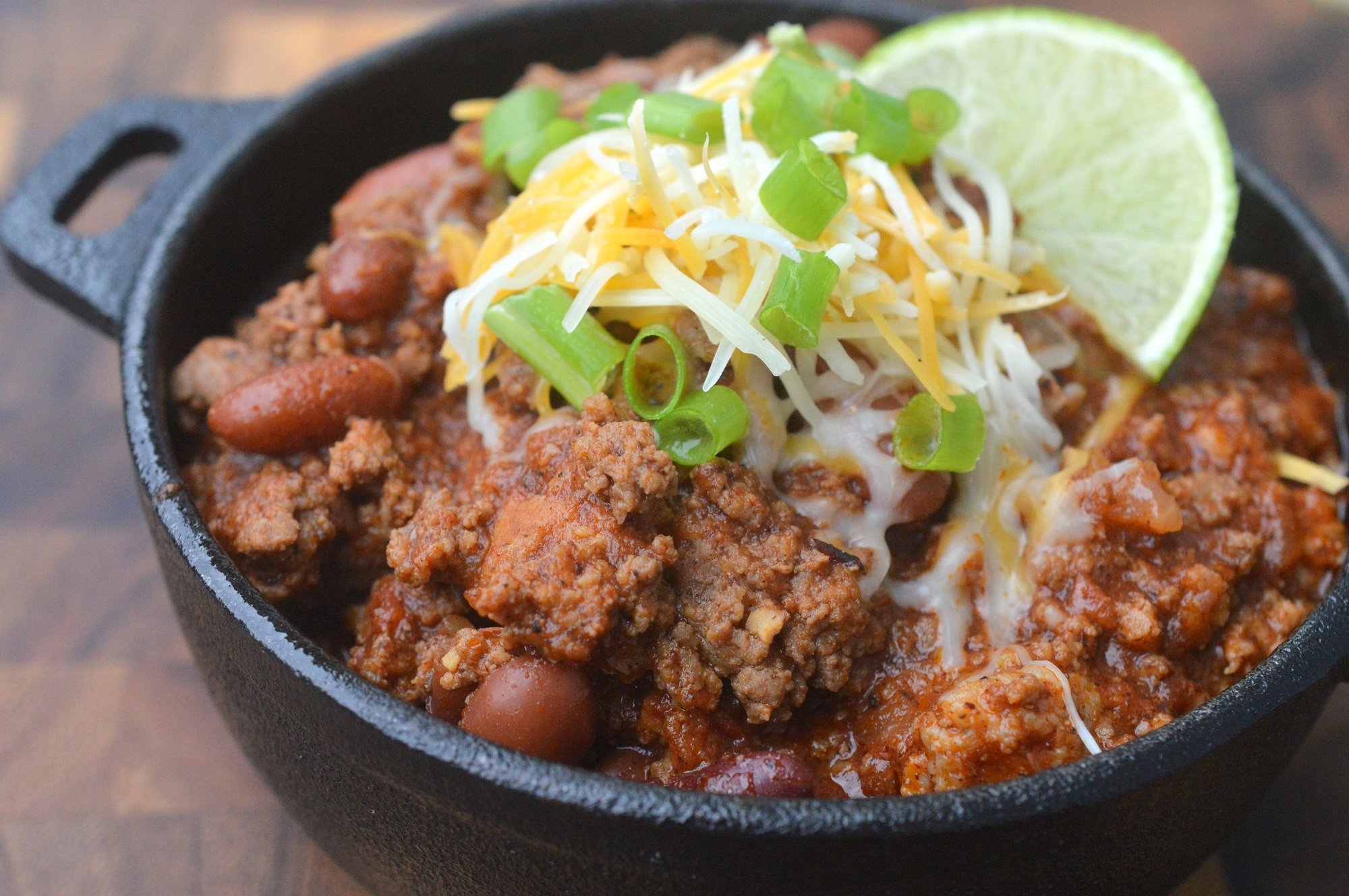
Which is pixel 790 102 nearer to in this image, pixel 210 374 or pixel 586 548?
pixel 586 548

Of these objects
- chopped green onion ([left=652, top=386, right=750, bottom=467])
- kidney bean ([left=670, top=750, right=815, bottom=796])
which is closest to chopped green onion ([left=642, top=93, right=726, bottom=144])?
chopped green onion ([left=652, top=386, right=750, bottom=467])

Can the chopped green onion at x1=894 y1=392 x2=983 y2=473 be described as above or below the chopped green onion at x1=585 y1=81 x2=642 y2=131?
below

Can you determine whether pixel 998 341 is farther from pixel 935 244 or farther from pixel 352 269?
pixel 352 269

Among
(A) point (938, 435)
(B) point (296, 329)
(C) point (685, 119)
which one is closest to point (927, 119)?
(C) point (685, 119)

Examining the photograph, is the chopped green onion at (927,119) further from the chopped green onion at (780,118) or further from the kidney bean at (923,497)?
the kidney bean at (923,497)

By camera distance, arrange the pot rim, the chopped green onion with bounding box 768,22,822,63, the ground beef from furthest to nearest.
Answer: the chopped green onion with bounding box 768,22,822,63 < the ground beef < the pot rim

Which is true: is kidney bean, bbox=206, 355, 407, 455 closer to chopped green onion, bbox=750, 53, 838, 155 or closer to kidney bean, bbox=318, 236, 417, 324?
kidney bean, bbox=318, 236, 417, 324
